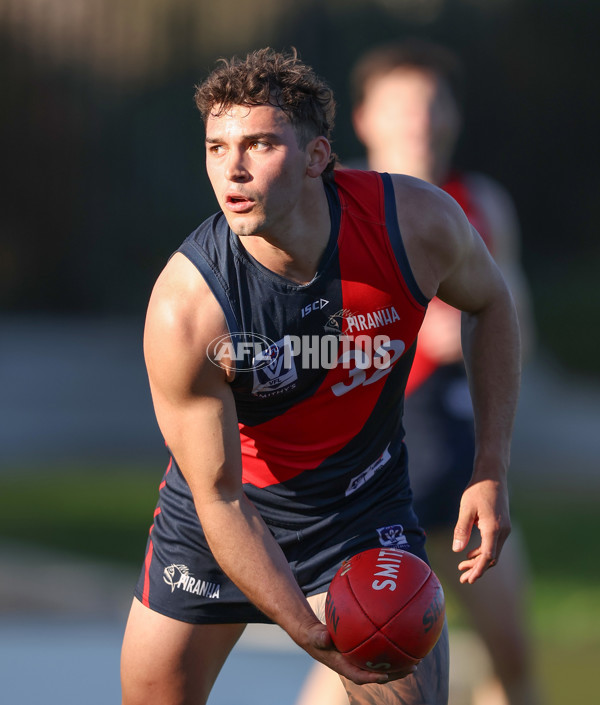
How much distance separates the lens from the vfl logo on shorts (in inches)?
134

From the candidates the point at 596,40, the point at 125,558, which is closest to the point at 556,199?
the point at 596,40

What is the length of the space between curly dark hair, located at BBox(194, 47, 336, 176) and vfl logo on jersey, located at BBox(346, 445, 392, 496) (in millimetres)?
1046

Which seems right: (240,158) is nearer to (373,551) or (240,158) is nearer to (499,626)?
(373,551)

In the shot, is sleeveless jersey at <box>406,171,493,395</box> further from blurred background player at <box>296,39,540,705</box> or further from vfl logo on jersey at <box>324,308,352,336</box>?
vfl logo on jersey at <box>324,308,352,336</box>

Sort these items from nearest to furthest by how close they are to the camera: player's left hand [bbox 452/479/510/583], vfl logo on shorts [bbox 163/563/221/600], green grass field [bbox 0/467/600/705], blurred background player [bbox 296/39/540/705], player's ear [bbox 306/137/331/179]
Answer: player's ear [bbox 306/137/331/179] < player's left hand [bbox 452/479/510/583] < vfl logo on shorts [bbox 163/563/221/600] < blurred background player [bbox 296/39/540/705] < green grass field [bbox 0/467/600/705]

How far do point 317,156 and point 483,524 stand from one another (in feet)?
4.02

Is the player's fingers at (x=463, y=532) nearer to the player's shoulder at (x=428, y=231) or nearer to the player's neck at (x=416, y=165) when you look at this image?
the player's shoulder at (x=428, y=231)

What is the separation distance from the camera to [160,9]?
15.7 m

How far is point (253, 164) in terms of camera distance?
9.60ft

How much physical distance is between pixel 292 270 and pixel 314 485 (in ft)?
2.31

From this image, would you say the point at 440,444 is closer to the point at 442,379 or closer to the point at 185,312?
the point at 442,379

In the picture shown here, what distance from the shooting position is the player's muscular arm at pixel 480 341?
3.24 metres

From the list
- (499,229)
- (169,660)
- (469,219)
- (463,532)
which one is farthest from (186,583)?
(499,229)

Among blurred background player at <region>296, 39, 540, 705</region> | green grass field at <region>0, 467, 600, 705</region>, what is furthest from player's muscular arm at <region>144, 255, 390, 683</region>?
green grass field at <region>0, 467, 600, 705</region>
